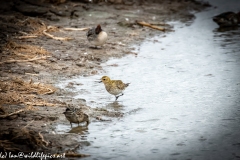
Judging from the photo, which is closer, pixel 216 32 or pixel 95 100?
pixel 95 100

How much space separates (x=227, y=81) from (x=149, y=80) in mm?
1886

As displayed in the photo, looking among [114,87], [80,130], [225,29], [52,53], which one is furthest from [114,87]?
[225,29]

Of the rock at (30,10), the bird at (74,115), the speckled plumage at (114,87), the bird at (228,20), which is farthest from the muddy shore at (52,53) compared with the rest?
the bird at (228,20)

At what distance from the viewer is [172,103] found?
963 cm

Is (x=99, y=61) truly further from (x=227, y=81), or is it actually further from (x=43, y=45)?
(x=227, y=81)

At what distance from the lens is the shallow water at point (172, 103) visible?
741cm

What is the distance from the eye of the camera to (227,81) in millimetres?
11156

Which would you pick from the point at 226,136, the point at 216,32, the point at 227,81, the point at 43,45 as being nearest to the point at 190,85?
the point at 227,81

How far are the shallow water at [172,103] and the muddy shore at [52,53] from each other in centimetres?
41

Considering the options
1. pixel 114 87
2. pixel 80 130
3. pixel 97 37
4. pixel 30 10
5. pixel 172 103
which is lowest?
pixel 80 130

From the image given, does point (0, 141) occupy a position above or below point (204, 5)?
below

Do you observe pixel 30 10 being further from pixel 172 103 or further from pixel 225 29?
pixel 172 103

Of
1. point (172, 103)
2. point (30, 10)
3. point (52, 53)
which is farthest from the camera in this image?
point (30, 10)

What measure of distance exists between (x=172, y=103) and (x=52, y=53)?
4.84m
